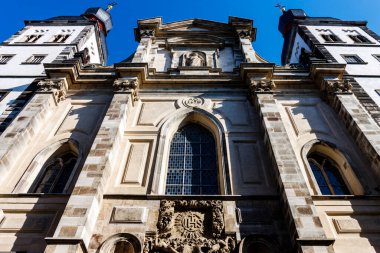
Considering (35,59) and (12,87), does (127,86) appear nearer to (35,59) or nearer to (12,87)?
(12,87)

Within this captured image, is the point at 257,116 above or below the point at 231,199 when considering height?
above

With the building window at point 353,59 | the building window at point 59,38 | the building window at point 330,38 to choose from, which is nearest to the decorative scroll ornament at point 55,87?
the building window at point 59,38

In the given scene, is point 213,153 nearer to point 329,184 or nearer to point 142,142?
point 142,142

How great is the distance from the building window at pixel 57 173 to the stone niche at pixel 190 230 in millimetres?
3433

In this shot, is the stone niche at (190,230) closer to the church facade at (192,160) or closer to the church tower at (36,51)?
the church facade at (192,160)

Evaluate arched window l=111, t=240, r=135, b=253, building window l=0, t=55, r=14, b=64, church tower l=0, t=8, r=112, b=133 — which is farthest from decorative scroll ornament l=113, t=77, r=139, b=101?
building window l=0, t=55, r=14, b=64

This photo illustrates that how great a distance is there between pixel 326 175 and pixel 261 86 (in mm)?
4307

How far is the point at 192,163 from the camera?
10516 mm

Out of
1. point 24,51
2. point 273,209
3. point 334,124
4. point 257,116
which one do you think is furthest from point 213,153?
point 24,51

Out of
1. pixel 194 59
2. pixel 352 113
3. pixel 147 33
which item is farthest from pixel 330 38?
pixel 147 33

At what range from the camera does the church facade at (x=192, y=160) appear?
7586mm

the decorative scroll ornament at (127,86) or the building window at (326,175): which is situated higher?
the decorative scroll ornament at (127,86)

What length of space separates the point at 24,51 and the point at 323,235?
762 inches

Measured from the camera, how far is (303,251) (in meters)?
6.46
